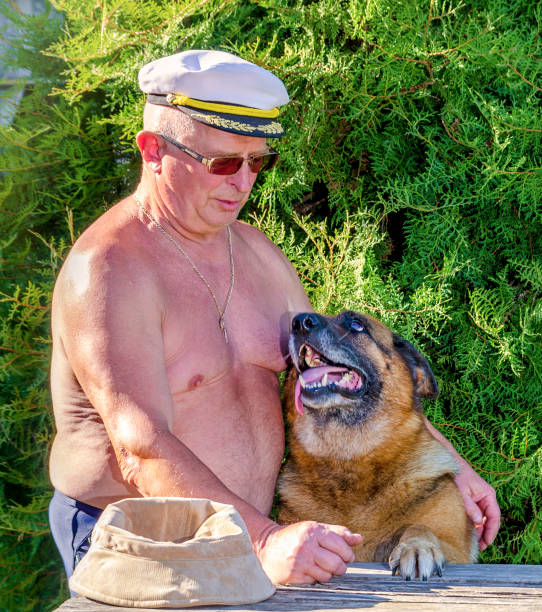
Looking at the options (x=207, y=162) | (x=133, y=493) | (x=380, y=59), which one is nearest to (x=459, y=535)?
(x=133, y=493)

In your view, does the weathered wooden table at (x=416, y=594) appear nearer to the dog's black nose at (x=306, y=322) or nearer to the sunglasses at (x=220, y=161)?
the dog's black nose at (x=306, y=322)

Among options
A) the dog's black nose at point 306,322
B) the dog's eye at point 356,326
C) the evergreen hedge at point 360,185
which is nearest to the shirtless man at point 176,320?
the dog's black nose at point 306,322

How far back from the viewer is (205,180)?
2.69m

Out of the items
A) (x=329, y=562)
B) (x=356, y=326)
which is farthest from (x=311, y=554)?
(x=356, y=326)

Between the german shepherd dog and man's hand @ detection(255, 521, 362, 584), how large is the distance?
0.92 m

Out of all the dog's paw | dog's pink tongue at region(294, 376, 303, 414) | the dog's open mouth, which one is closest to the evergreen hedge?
the dog's open mouth

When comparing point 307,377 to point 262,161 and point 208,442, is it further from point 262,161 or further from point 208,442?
point 262,161

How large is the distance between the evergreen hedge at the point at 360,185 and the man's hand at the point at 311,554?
1.76 m

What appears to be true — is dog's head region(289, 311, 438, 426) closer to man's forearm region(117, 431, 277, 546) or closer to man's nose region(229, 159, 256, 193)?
man's nose region(229, 159, 256, 193)

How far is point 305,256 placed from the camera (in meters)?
3.83

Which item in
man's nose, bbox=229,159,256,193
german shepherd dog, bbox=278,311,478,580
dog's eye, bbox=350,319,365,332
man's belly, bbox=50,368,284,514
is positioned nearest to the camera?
man's belly, bbox=50,368,284,514

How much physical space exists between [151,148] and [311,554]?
1.60 meters

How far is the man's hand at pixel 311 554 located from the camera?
1.84 metres

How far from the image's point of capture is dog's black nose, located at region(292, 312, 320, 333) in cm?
290
